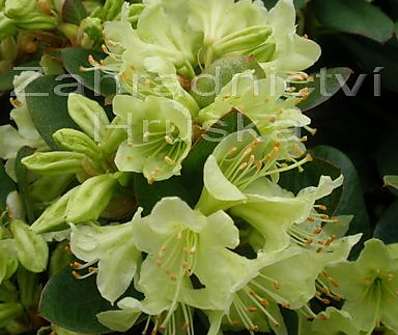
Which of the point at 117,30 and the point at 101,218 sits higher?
the point at 117,30

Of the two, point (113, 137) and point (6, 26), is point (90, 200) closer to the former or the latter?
point (113, 137)

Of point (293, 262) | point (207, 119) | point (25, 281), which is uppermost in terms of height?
point (207, 119)

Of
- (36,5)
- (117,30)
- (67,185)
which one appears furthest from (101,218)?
(36,5)

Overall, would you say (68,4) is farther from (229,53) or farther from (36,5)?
(229,53)

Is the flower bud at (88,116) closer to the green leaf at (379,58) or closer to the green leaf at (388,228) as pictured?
the green leaf at (388,228)

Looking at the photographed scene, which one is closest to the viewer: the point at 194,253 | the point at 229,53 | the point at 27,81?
the point at 194,253

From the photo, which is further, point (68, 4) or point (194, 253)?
point (68, 4)

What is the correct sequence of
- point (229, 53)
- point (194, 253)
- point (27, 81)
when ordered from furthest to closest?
point (27, 81)
point (229, 53)
point (194, 253)

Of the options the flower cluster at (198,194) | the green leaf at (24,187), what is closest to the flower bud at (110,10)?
the flower cluster at (198,194)
